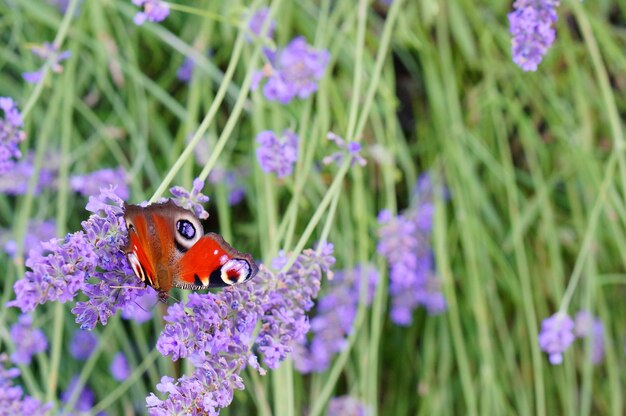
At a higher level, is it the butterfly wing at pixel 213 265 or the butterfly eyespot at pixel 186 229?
the butterfly eyespot at pixel 186 229

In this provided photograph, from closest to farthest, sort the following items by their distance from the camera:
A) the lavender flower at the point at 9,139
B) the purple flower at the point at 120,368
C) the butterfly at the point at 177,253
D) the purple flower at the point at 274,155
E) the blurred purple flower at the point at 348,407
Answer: the butterfly at the point at 177,253 → the lavender flower at the point at 9,139 → the purple flower at the point at 274,155 → the blurred purple flower at the point at 348,407 → the purple flower at the point at 120,368

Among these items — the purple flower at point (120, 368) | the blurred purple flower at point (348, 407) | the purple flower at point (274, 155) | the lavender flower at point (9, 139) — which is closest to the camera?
the lavender flower at point (9, 139)

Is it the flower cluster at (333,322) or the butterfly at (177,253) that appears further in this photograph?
the flower cluster at (333,322)

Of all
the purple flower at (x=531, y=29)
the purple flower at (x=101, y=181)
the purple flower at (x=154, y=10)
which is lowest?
the purple flower at (x=101, y=181)

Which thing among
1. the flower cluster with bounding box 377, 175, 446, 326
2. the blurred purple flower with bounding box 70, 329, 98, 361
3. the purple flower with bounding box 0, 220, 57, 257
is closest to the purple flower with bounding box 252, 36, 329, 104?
the flower cluster with bounding box 377, 175, 446, 326

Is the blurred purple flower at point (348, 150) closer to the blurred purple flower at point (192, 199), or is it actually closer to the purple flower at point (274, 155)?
the purple flower at point (274, 155)

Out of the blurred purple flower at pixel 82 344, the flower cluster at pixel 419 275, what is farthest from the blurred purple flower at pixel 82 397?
the flower cluster at pixel 419 275

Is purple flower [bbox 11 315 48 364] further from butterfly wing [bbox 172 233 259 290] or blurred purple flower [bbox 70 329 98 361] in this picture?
butterfly wing [bbox 172 233 259 290]
